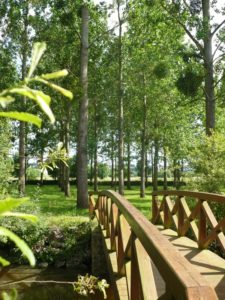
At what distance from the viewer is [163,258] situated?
2.30 metres

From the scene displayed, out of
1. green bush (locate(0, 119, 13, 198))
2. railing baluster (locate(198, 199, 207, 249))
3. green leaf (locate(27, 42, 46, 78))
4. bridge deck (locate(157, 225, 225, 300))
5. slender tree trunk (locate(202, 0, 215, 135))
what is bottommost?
bridge deck (locate(157, 225, 225, 300))

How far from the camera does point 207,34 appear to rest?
19094 mm

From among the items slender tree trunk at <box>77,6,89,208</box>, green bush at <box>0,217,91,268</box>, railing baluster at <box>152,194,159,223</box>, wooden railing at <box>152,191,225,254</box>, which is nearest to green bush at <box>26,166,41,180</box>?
wooden railing at <box>152,191,225,254</box>

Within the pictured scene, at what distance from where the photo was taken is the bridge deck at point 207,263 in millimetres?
5288

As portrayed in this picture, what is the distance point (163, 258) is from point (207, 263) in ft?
13.9

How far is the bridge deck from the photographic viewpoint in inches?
208

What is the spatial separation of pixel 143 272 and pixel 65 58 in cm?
2464

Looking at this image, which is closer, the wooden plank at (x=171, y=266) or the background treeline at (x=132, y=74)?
the wooden plank at (x=171, y=266)

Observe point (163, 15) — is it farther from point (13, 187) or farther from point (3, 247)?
point (3, 247)

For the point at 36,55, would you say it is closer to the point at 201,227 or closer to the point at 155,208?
the point at 201,227

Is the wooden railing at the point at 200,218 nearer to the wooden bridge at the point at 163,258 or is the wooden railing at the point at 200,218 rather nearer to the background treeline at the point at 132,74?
the wooden bridge at the point at 163,258

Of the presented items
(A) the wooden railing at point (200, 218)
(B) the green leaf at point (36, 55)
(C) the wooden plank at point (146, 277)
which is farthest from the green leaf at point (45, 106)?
(A) the wooden railing at point (200, 218)

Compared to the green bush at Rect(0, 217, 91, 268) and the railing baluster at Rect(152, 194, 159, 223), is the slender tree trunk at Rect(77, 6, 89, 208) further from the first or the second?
the railing baluster at Rect(152, 194, 159, 223)

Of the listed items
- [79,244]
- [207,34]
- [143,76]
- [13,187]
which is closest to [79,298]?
[79,244]
